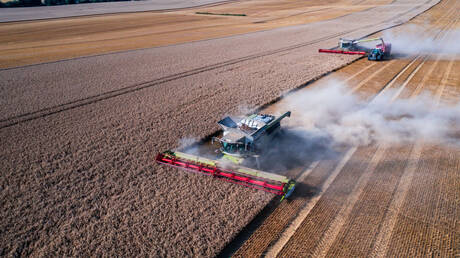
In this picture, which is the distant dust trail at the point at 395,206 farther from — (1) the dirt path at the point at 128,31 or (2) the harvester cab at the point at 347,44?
(1) the dirt path at the point at 128,31

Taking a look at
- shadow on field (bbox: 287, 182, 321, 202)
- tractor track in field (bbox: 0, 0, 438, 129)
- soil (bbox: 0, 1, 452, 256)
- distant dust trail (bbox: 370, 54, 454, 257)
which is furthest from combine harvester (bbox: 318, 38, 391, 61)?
shadow on field (bbox: 287, 182, 321, 202)

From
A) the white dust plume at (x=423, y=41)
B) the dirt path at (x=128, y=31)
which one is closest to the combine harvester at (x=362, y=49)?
the white dust plume at (x=423, y=41)

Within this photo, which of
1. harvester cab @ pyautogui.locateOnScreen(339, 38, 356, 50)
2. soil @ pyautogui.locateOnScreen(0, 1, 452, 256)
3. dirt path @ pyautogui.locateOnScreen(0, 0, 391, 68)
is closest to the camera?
soil @ pyautogui.locateOnScreen(0, 1, 452, 256)

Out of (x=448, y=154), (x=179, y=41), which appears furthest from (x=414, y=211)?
(x=179, y=41)

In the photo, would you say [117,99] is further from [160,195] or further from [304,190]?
[304,190]

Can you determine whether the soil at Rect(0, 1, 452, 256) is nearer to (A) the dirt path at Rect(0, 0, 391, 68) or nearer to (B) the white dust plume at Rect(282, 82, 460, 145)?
(B) the white dust plume at Rect(282, 82, 460, 145)

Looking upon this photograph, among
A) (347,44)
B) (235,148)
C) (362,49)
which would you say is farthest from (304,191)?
(362,49)
